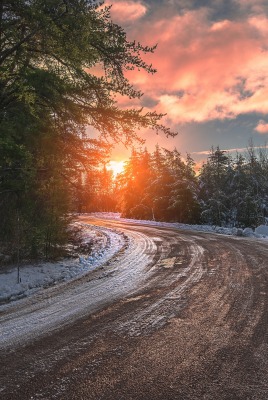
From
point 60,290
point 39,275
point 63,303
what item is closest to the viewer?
point 63,303

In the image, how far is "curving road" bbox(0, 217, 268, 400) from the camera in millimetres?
2814

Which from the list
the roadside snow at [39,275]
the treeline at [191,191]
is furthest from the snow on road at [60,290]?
the treeline at [191,191]

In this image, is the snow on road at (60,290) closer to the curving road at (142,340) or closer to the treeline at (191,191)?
the curving road at (142,340)

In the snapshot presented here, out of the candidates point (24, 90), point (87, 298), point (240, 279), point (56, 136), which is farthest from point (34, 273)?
point (240, 279)

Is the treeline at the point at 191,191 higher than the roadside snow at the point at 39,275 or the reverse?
higher

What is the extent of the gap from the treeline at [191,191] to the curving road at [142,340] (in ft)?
84.4

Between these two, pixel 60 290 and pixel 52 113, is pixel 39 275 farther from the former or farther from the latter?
pixel 52 113

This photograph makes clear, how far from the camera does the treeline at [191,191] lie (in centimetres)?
3297

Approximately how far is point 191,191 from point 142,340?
2918cm

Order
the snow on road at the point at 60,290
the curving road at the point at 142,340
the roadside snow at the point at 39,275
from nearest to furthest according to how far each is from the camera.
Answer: the curving road at the point at 142,340, the snow on road at the point at 60,290, the roadside snow at the point at 39,275

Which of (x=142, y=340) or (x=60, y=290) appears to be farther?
(x=60, y=290)

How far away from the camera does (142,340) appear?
3.84m

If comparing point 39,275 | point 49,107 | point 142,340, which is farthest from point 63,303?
point 49,107

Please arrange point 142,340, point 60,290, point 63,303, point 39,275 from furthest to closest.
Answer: point 39,275 < point 60,290 < point 63,303 < point 142,340
